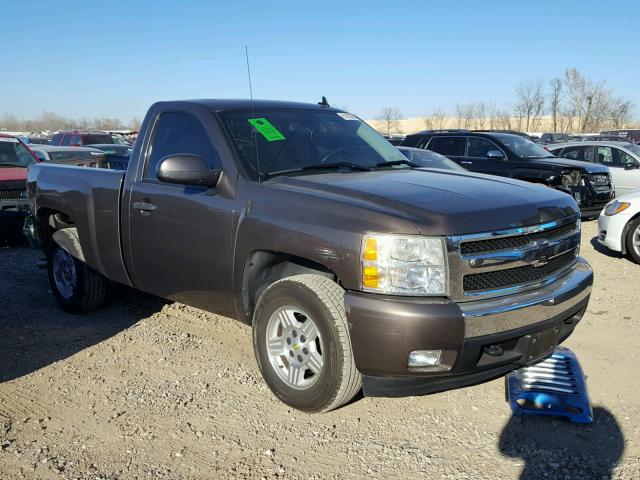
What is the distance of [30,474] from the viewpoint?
2990 mm

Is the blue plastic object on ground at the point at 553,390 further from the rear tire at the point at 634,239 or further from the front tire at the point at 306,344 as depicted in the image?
the rear tire at the point at 634,239

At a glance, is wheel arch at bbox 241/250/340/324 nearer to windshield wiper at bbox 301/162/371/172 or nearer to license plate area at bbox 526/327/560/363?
windshield wiper at bbox 301/162/371/172

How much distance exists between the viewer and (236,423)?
3525mm

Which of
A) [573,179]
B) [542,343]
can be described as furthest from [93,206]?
[573,179]

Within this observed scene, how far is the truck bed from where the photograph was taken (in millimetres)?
4789

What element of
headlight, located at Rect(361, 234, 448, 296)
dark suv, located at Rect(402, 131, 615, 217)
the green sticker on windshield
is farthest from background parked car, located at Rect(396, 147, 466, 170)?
headlight, located at Rect(361, 234, 448, 296)

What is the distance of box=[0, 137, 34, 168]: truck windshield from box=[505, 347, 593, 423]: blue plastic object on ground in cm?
913

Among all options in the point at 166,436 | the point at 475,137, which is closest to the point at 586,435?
the point at 166,436

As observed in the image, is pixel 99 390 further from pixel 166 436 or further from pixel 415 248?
pixel 415 248

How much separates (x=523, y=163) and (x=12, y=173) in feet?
30.4

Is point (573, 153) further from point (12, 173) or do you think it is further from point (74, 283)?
point (74, 283)

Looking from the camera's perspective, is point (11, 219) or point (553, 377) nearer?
point (553, 377)

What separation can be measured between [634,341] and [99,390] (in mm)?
4135

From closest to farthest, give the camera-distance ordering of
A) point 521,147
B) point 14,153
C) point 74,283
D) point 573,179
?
point 74,283 < point 14,153 < point 573,179 < point 521,147
